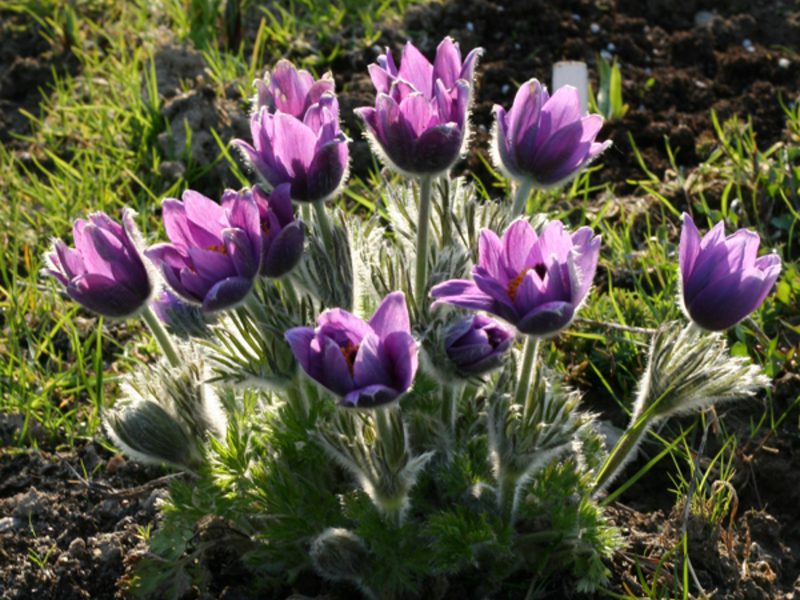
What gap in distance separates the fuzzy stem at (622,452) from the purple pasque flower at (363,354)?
760mm

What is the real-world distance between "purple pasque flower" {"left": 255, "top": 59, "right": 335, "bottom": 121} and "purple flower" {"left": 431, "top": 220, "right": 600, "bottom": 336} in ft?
2.10

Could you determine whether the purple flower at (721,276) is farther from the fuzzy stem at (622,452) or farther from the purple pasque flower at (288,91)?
the purple pasque flower at (288,91)

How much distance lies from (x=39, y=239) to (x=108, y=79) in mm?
1194

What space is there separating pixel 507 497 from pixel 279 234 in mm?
842

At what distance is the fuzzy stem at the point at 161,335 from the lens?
2.02 m

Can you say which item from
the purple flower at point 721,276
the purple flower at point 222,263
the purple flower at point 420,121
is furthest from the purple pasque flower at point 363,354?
the purple flower at point 721,276

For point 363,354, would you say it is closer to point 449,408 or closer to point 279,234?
point 279,234

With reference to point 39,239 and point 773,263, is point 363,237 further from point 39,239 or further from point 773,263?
point 39,239

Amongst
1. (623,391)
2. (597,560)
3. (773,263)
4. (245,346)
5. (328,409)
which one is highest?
(773,263)

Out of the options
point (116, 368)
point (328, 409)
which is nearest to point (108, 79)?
point (116, 368)

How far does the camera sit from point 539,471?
2049 millimetres

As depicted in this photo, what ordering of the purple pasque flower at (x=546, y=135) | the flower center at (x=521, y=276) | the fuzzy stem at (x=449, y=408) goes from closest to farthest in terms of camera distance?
the flower center at (x=521, y=276), the purple pasque flower at (x=546, y=135), the fuzzy stem at (x=449, y=408)

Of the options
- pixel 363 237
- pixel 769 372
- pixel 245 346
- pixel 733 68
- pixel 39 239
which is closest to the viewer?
pixel 245 346

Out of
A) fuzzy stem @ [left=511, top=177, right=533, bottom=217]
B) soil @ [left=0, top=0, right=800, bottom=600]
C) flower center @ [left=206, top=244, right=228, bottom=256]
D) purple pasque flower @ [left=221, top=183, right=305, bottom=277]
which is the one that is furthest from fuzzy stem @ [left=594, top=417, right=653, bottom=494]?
flower center @ [left=206, top=244, right=228, bottom=256]
